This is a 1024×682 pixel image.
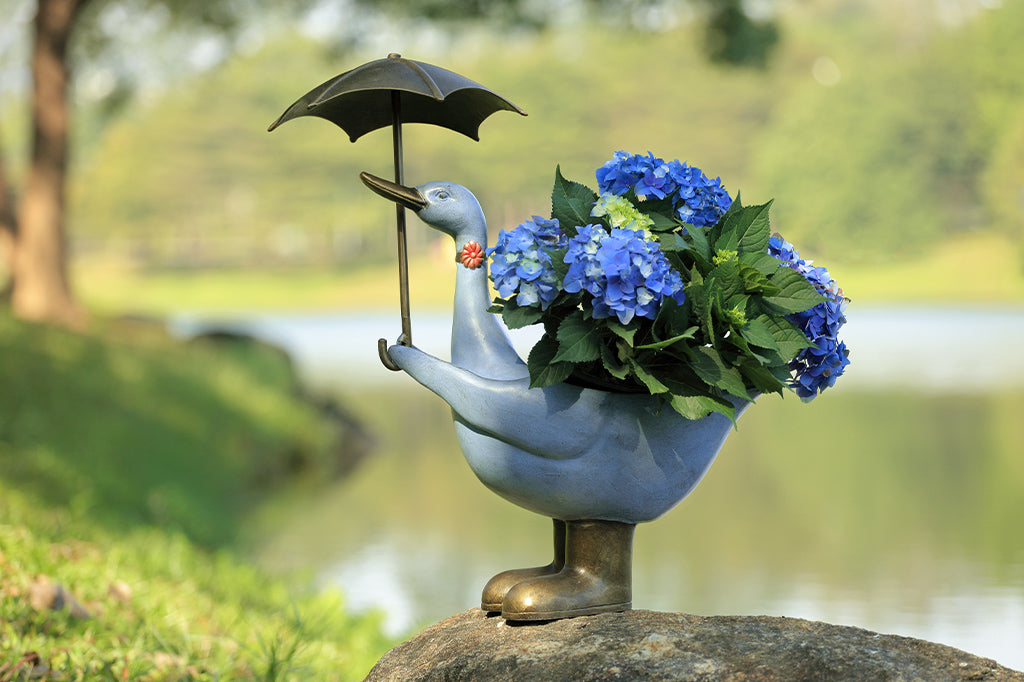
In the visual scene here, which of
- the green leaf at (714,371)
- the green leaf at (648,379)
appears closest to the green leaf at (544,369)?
the green leaf at (648,379)

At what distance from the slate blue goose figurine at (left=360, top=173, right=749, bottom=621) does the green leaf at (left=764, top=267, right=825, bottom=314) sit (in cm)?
24

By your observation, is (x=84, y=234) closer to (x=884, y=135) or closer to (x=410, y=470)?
(x=884, y=135)

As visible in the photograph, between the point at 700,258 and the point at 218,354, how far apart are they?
26.4ft

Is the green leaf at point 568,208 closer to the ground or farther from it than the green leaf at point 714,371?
farther from it

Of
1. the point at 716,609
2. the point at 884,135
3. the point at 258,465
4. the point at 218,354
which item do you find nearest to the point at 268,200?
the point at 884,135

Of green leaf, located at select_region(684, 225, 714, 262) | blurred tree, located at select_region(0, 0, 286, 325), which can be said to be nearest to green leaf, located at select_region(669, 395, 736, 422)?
green leaf, located at select_region(684, 225, 714, 262)

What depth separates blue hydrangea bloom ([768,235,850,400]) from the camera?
197cm

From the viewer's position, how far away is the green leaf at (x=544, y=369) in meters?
1.89

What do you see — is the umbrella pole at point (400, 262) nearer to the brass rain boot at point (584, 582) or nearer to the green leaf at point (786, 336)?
the brass rain boot at point (584, 582)

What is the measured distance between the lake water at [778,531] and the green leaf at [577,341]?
0.15m

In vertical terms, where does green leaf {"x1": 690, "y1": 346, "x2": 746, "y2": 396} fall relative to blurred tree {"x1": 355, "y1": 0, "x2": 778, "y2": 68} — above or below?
below

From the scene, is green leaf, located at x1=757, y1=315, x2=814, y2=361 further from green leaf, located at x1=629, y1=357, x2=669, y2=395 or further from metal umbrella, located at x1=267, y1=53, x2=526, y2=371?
metal umbrella, located at x1=267, y1=53, x2=526, y2=371

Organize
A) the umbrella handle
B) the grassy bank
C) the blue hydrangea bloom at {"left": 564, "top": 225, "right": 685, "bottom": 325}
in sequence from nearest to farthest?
the blue hydrangea bloom at {"left": 564, "top": 225, "right": 685, "bottom": 325} < the umbrella handle < the grassy bank

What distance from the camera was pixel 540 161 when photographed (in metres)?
27.2
